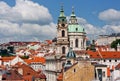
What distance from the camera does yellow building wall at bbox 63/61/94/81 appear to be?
48.4m

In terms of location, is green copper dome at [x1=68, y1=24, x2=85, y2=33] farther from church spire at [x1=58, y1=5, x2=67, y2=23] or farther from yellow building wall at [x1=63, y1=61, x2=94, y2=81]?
yellow building wall at [x1=63, y1=61, x2=94, y2=81]

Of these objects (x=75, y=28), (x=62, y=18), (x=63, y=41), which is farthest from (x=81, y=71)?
(x=75, y=28)

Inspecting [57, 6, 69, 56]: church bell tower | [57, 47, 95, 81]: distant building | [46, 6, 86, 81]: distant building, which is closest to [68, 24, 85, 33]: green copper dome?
[46, 6, 86, 81]: distant building

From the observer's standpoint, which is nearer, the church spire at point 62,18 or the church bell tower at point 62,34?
the church bell tower at point 62,34

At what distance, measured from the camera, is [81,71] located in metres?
48.5

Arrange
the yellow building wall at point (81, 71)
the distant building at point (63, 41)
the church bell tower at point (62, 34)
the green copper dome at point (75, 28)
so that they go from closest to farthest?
the yellow building wall at point (81, 71) < the distant building at point (63, 41) < the church bell tower at point (62, 34) < the green copper dome at point (75, 28)

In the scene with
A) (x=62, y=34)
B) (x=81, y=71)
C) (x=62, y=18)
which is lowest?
(x=81, y=71)

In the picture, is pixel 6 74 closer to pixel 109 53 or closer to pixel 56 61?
pixel 56 61

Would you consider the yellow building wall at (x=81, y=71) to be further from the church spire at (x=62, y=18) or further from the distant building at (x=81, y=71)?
the church spire at (x=62, y=18)

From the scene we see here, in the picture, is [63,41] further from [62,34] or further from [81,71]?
[81,71]

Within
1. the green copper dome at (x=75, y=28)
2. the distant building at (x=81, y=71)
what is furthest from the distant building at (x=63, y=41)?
the distant building at (x=81, y=71)

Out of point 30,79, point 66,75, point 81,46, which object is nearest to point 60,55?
point 81,46

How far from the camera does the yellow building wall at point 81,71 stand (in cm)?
4838

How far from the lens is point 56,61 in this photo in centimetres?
8544
